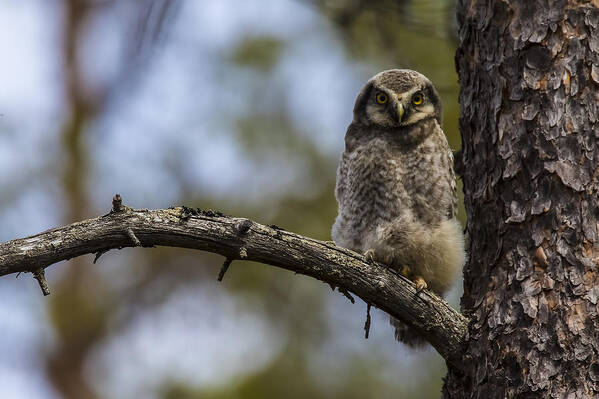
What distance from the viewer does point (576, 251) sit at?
2.64 meters

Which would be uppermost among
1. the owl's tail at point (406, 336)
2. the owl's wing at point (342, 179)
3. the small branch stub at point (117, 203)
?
the small branch stub at point (117, 203)

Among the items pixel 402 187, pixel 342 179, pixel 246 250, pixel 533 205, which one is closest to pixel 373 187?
pixel 402 187

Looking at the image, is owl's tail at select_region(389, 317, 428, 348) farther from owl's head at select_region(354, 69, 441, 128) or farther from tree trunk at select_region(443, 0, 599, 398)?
owl's head at select_region(354, 69, 441, 128)

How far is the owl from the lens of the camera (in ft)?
11.7

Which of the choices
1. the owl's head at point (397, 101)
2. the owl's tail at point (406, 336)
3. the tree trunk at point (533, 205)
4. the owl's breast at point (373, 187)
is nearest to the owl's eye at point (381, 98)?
the owl's head at point (397, 101)

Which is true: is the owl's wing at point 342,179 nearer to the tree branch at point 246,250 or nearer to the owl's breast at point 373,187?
the owl's breast at point 373,187

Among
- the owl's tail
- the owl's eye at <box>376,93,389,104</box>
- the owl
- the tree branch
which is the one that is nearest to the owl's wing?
the owl

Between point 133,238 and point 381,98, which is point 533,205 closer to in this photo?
point 133,238

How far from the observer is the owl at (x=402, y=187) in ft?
11.7

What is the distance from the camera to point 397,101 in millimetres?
4000

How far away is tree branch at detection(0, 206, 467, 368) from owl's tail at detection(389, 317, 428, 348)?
709 mm

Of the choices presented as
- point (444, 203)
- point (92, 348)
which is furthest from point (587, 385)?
point (92, 348)

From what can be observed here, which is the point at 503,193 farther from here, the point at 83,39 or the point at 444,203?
the point at 83,39

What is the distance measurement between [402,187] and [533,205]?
1026 millimetres
